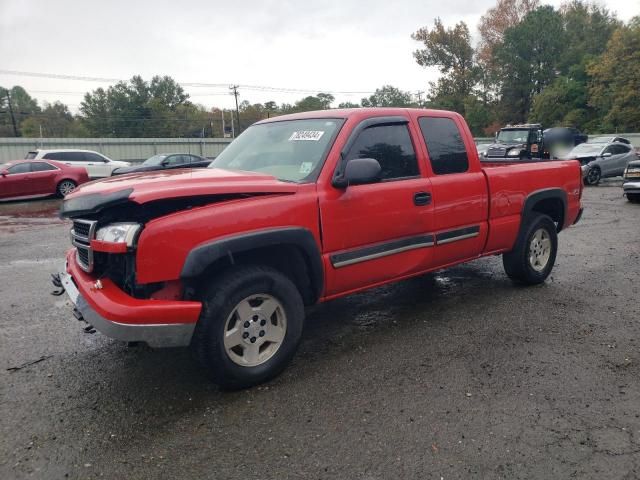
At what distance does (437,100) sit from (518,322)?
58464 millimetres

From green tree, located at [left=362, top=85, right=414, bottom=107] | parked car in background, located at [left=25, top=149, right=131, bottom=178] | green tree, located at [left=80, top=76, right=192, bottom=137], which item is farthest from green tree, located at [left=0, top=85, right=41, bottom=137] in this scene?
parked car in background, located at [left=25, top=149, right=131, bottom=178]

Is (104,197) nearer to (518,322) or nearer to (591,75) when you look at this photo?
(518,322)

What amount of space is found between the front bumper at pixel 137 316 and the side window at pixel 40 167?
594 inches

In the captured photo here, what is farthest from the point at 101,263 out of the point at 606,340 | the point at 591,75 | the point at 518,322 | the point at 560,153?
the point at 591,75

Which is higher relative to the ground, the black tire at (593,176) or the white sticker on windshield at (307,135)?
the white sticker on windshield at (307,135)

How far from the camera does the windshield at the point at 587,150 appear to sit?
62.3 feet

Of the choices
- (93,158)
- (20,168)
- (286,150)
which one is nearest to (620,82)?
(93,158)

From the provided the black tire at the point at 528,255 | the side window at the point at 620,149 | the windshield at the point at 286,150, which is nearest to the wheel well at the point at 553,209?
the black tire at the point at 528,255

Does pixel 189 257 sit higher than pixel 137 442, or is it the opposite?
pixel 189 257

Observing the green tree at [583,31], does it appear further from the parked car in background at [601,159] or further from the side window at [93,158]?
the side window at [93,158]

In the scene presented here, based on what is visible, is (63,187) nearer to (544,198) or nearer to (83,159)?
(83,159)

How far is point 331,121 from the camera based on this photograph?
4105 millimetres

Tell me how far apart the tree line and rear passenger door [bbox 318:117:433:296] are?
4778 cm

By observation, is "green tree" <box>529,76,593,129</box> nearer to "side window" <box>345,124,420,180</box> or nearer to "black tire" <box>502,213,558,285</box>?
"black tire" <box>502,213,558,285</box>
